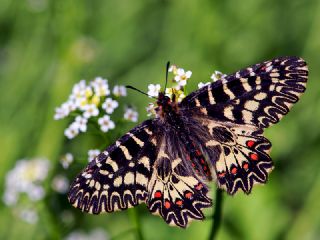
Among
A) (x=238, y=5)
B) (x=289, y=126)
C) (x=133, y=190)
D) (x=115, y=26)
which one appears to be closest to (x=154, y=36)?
(x=115, y=26)

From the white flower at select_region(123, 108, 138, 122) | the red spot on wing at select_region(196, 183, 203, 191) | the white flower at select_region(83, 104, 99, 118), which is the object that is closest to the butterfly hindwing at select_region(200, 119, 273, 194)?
the red spot on wing at select_region(196, 183, 203, 191)

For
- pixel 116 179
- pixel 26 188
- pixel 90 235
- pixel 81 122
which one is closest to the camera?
pixel 116 179

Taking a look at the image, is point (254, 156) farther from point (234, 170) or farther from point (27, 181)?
point (27, 181)

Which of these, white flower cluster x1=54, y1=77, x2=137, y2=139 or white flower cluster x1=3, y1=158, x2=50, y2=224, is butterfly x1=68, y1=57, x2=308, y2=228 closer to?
white flower cluster x1=54, y1=77, x2=137, y2=139

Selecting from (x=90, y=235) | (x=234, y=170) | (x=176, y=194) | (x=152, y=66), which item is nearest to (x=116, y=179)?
(x=176, y=194)

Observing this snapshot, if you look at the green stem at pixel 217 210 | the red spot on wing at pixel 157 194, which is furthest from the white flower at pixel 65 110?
the green stem at pixel 217 210

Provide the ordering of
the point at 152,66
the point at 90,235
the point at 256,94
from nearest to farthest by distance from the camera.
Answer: the point at 256,94 < the point at 90,235 < the point at 152,66

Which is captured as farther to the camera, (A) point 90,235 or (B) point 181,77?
(A) point 90,235

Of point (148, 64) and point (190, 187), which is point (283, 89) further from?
point (148, 64)
